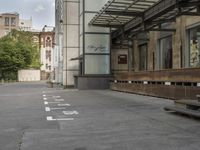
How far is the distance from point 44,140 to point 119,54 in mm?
29987

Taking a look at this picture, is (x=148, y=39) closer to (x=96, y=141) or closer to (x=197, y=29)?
(x=197, y=29)

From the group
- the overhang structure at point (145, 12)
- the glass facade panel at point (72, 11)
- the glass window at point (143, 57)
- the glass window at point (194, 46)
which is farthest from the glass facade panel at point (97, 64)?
the glass window at point (194, 46)

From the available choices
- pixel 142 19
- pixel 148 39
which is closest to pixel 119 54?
pixel 148 39

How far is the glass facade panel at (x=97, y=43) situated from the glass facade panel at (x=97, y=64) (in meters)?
0.49

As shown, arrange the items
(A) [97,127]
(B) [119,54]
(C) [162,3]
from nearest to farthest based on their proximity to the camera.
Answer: (A) [97,127], (C) [162,3], (B) [119,54]

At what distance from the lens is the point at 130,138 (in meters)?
8.73

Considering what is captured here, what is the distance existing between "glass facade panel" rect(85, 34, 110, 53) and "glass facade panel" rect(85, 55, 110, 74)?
0.49 metres

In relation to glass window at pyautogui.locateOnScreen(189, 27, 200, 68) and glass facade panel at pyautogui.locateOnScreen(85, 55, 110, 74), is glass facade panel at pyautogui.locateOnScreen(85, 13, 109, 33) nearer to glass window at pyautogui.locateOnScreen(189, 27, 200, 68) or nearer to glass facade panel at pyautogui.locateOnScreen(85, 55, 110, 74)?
glass facade panel at pyautogui.locateOnScreen(85, 55, 110, 74)

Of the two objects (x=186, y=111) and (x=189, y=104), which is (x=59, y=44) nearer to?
(x=189, y=104)

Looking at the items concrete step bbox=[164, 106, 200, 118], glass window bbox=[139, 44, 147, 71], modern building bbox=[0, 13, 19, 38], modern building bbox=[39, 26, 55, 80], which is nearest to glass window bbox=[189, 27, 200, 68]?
glass window bbox=[139, 44, 147, 71]

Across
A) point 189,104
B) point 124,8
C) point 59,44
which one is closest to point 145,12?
point 124,8

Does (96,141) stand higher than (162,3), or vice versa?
(162,3)

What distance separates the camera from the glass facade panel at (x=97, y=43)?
34719mm

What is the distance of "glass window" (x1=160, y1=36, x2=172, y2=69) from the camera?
91.6ft
